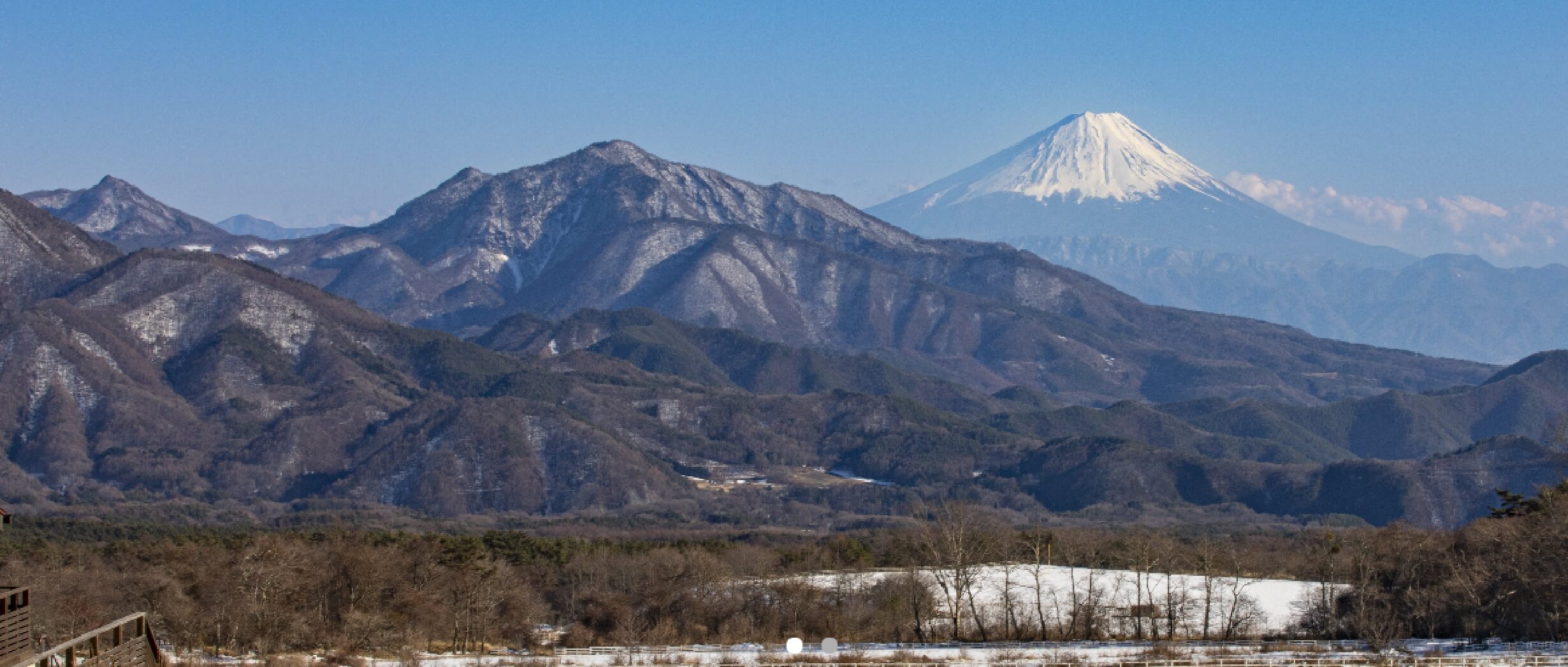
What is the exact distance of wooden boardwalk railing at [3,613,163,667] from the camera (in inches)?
1575

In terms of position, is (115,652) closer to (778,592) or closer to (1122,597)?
(778,592)

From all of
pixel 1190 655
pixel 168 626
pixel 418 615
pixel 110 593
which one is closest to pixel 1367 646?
pixel 1190 655

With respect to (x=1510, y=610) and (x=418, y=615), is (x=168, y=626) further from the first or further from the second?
(x=1510, y=610)

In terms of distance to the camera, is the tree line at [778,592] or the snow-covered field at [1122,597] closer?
the tree line at [778,592]

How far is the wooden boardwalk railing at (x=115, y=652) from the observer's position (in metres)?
40.0

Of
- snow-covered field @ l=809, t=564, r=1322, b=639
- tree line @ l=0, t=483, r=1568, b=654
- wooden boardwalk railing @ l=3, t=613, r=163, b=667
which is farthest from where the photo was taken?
snow-covered field @ l=809, t=564, r=1322, b=639

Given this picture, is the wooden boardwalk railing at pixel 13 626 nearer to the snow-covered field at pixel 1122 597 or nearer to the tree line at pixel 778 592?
Result: the tree line at pixel 778 592

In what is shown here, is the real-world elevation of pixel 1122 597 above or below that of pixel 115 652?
above

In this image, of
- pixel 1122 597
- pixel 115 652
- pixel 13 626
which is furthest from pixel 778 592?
pixel 13 626

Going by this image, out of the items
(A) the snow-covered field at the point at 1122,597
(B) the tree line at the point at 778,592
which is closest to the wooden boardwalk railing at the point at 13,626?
(B) the tree line at the point at 778,592

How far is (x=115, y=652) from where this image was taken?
43.0 metres

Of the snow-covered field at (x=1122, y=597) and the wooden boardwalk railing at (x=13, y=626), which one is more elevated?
the snow-covered field at (x=1122, y=597)

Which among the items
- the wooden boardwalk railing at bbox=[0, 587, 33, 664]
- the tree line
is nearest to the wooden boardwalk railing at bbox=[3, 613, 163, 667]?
the wooden boardwalk railing at bbox=[0, 587, 33, 664]

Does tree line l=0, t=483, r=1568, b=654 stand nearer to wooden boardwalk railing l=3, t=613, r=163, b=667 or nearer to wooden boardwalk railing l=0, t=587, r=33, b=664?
wooden boardwalk railing l=3, t=613, r=163, b=667
